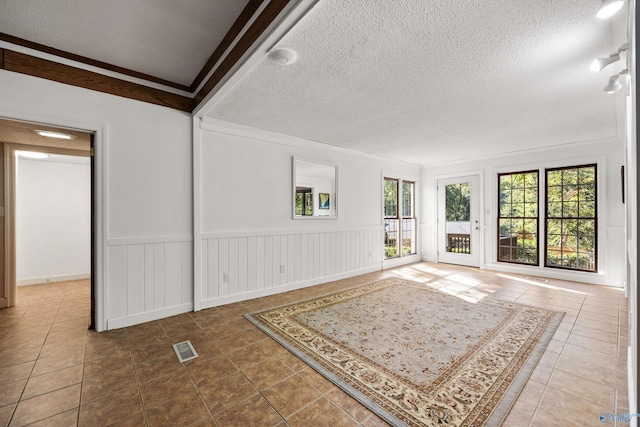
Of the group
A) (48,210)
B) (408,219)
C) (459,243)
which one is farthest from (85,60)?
(459,243)

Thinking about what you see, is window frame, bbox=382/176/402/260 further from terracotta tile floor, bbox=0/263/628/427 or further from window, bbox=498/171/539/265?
terracotta tile floor, bbox=0/263/628/427

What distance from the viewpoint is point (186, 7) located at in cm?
185

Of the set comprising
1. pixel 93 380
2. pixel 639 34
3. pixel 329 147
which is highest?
pixel 329 147

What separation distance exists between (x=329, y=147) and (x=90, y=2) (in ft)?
11.3

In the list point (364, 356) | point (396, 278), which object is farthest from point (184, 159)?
point (396, 278)

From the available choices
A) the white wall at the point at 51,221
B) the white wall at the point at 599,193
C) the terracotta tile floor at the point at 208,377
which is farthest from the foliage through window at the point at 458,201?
the white wall at the point at 51,221

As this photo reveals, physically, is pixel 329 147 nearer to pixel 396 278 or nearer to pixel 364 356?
pixel 396 278

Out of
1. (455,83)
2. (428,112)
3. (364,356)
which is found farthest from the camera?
(428,112)

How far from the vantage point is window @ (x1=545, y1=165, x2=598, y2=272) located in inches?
182

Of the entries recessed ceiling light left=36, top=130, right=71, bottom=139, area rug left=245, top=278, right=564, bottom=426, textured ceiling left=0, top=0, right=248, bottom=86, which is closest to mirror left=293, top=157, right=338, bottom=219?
area rug left=245, top=278, right=564, bottom=426

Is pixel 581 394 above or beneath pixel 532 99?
beneath

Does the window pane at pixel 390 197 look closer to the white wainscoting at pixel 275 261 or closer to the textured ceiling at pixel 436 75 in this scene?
the white wainscoting at pixel 275 261

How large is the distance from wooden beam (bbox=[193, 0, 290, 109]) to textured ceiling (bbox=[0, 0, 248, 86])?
156 mm

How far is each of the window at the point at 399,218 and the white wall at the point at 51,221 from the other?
5947 millimetres
